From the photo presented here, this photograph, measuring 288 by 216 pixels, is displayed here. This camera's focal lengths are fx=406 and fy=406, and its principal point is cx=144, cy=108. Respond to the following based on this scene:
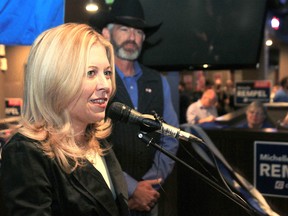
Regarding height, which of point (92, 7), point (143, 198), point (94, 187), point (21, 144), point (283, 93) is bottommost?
point (143, 198)

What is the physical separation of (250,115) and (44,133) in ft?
11.3

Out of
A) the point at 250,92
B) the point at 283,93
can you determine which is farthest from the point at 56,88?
the point at 283,93

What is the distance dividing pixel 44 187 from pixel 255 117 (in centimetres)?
352

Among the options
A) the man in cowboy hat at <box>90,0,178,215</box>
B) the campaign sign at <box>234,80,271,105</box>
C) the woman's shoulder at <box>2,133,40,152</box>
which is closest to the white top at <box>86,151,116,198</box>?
the woman's shoulder at <box>2,133,40,152</box>

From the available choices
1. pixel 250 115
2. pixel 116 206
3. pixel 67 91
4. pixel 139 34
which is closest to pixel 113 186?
pixel 116 206

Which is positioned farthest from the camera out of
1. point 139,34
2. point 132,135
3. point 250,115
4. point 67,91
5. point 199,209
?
point 250,115

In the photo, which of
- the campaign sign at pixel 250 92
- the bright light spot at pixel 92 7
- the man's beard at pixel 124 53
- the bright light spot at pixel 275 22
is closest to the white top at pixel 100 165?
the man's beard at pixel 124 53

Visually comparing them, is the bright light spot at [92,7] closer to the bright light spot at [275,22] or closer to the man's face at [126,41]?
the man's face at [126,41]

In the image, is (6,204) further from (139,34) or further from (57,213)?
(139,34)

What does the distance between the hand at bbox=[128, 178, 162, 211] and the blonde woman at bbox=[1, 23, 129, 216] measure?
846mm

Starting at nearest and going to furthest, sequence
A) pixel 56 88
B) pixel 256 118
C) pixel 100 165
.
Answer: pixel 56 88
pixel 100 165
pixel 256 118

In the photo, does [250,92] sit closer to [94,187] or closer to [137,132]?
[137,132]

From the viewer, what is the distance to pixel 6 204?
1131mm

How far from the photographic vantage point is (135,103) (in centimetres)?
239
